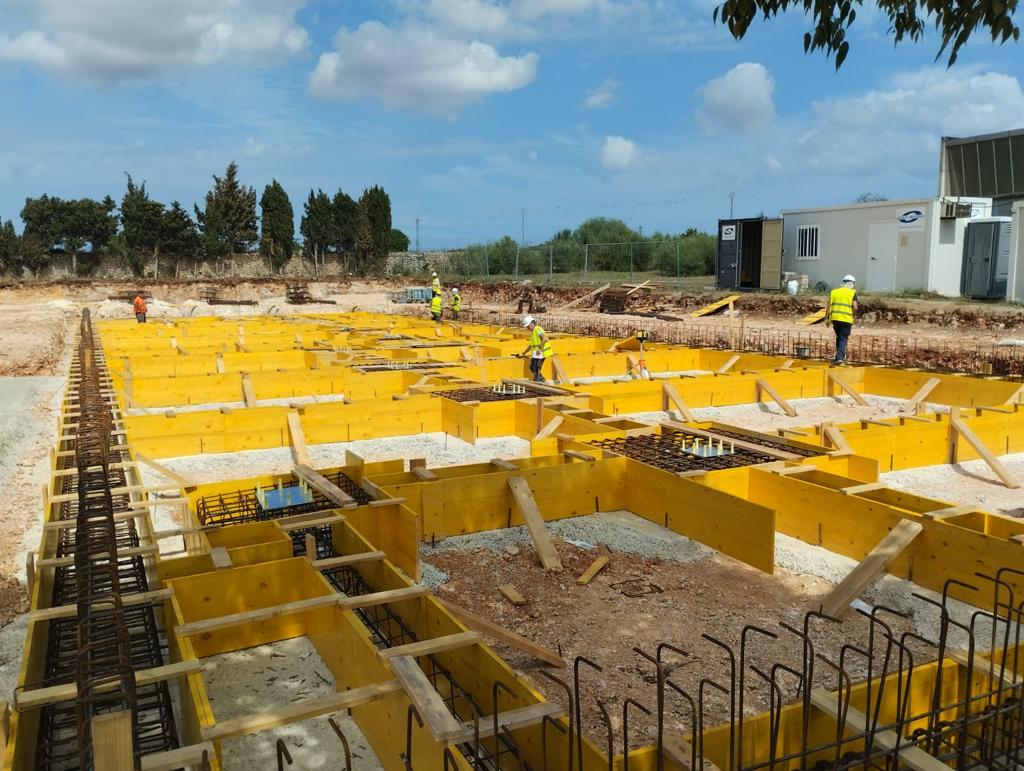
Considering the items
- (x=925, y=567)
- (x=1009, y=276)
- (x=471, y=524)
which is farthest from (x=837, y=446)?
(x=1009, y=276)

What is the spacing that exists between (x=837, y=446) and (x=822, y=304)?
16.1m

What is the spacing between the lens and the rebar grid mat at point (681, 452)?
7.55 metres

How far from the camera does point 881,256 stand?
22.7 m

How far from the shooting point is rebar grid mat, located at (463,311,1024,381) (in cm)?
1436

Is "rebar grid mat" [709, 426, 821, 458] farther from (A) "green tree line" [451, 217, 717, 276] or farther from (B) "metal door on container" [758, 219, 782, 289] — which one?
(A) "green tree line" [451, 217, 717, 276]

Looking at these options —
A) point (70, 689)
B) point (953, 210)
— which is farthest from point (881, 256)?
point (70, 689)

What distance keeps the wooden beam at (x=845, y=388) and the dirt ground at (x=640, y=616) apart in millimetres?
6949

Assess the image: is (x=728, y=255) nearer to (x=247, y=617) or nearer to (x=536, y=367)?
(x=536, y=367)

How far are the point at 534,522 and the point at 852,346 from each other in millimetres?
14464

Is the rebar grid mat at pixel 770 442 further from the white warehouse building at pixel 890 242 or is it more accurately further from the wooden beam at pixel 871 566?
the white warehouse building at pixel 890 242

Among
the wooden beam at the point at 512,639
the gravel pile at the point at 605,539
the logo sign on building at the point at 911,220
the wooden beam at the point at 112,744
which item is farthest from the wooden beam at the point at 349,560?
the logo sign on building at the point at 911,220

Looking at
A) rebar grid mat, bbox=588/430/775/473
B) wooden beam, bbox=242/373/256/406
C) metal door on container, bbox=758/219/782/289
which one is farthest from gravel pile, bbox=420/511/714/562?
metal door on container, bbox=758/219/782/289

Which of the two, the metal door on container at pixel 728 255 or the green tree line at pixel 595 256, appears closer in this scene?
the metal door on container at pixel 728 255

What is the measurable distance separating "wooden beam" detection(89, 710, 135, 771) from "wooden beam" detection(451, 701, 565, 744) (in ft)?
3.77
